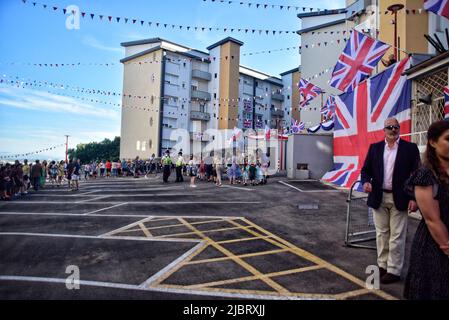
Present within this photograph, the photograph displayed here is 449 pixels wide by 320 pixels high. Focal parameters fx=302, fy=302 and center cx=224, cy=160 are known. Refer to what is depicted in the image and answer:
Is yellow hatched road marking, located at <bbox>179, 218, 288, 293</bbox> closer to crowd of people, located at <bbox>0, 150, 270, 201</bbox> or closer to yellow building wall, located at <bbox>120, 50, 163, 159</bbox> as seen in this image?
crowd of people, located at <bbox>0, 150, 270, 201</bbox>

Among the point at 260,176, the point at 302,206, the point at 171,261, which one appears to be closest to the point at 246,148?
the point at 260,176

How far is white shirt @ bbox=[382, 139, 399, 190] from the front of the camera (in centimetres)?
406

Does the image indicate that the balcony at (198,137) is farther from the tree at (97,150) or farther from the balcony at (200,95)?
the tree at (97,150)

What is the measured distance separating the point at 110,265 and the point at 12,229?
407 cm

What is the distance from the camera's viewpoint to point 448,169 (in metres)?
2.38

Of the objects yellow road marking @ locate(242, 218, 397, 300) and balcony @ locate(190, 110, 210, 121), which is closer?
yellow road marking @ locate(242, 218, 397, 300)

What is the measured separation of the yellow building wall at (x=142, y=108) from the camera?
4184 centimetres

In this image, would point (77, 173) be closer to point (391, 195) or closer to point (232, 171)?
point (232, 171)

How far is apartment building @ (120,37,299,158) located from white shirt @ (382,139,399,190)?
35.8m

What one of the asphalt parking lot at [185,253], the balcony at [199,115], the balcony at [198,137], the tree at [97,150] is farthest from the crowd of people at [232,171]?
the tree at [97,150]

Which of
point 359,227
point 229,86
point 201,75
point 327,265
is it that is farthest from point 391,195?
point 201,75

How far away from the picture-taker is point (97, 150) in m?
62.8

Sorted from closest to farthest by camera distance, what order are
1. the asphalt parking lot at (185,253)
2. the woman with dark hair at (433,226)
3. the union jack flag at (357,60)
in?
the woman with dark hair at (433,226), the asphalt parking lot at (185,253), the union jack flag at (357,60)

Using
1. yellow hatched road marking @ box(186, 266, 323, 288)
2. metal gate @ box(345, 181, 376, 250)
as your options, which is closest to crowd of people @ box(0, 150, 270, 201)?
metal gate @ box(345, 181, 376, 250)
